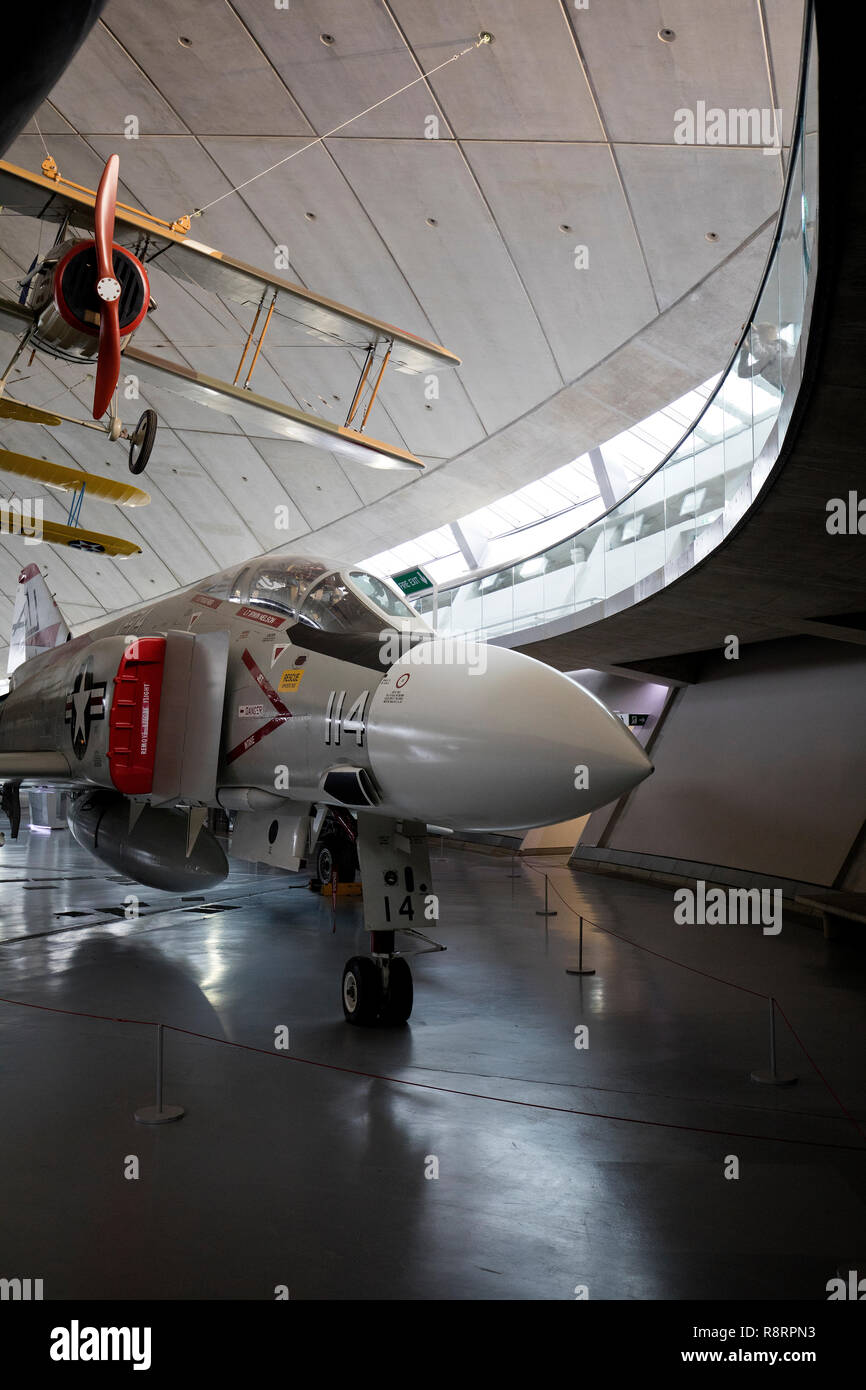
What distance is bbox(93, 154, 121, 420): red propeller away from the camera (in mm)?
6500

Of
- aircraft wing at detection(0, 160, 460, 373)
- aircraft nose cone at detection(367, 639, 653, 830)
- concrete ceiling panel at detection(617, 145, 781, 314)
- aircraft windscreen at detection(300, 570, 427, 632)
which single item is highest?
concrete ceiling panel at detection(617, 145, 781, 314)

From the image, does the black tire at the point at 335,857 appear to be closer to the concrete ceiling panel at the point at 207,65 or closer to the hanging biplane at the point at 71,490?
the hanging biplane at the point at 71,490

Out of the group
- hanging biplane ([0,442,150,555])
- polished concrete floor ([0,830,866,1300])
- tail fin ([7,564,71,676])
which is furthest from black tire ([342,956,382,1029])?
hanging biplane ([0,442,150,555])

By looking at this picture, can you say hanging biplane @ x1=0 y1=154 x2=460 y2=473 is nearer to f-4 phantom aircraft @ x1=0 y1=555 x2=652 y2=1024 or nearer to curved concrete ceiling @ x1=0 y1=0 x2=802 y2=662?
f-4 phantom aircraft @ x1=0 y1=555 x2=652 y2=1024

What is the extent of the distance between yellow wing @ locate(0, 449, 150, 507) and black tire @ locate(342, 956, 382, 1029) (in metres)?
9.60

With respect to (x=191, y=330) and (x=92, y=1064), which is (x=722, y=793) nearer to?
(x=92, y=1064)

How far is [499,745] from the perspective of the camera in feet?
13.3

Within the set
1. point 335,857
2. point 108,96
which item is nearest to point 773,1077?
point 335,857

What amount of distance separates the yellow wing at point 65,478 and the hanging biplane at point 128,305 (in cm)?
220

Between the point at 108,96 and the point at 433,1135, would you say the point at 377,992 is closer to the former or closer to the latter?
the point at 433,1135

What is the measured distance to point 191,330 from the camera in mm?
18547

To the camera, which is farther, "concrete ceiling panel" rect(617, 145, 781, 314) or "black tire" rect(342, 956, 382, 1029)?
"concrete ceiling panel" rect(617, 145, 781, 314)

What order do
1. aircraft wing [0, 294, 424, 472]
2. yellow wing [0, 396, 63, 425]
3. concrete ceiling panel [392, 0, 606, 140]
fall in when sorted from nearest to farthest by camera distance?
concrete ceiling panel [392, 0, 606, 140]
yellow wing [0, 396, 63, 425]
aircraft wing [0, 294, 424, 472]
